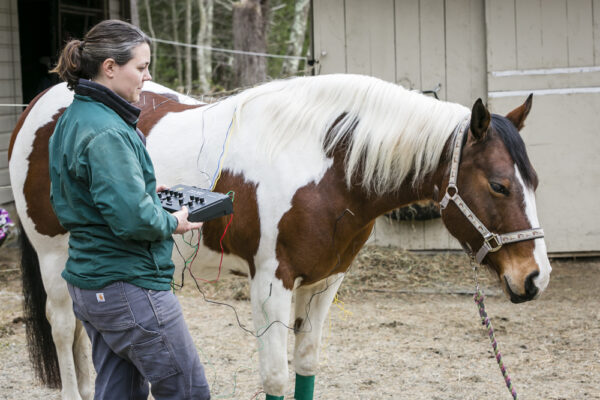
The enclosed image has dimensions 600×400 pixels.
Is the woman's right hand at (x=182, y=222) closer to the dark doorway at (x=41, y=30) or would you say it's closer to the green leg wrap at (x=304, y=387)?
the green leg wrap at (x=304, y=387)

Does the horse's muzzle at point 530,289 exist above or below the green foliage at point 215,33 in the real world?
below

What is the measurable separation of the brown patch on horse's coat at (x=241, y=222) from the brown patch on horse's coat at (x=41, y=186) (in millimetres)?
821

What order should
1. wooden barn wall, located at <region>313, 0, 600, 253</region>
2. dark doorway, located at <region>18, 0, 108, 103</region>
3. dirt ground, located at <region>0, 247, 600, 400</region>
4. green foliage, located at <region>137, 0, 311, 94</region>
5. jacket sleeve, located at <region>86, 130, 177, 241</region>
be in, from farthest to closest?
green foliage, located at <region>137, 0, 311, 94</region>, dark doorway, located at <region>18, 0, 108, 103</region>, wooden barn wall, located at <region>313, 0, 600, 253</region>, dirt ground, located at <region>0, 247, 600, 400</region>, jacket sleeve, located at <region>86, 130, 177, 241</region>

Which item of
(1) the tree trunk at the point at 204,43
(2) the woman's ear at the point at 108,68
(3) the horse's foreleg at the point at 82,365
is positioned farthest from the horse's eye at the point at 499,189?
(1) the tree trunk at the point at 204,43

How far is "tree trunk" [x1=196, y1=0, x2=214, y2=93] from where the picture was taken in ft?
51.8

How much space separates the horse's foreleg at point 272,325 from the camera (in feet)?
8.84

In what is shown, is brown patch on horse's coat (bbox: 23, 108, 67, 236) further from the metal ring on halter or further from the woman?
the metal ring on halter

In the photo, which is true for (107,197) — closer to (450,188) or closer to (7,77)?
(450,188)

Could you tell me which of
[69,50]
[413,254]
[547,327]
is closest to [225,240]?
[69,50]

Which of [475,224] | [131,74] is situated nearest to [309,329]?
[475,224]

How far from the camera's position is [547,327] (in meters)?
4.70

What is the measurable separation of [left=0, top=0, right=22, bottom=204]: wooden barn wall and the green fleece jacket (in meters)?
5.38

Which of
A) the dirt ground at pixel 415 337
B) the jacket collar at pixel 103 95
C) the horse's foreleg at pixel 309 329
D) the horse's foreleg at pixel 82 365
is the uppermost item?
the jacket collar at pixel 103 95

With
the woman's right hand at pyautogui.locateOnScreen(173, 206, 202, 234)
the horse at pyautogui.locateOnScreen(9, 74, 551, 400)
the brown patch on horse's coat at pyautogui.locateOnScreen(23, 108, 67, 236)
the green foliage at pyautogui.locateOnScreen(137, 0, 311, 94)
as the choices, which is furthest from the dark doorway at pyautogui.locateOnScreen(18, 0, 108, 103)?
the green foliage at pyautogui.locateOnScreen(137, 0, 311, 94)
